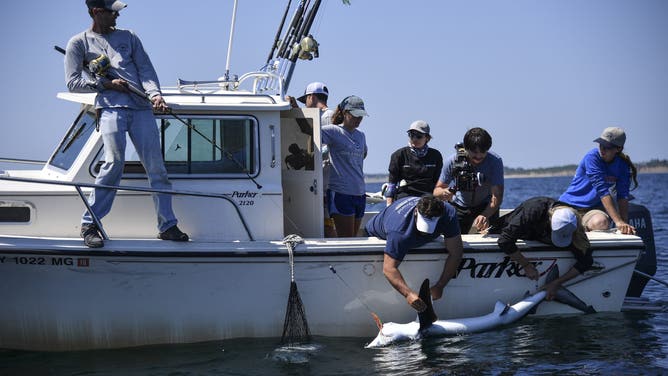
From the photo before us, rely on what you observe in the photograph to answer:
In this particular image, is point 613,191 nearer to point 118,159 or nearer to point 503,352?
point 503,352

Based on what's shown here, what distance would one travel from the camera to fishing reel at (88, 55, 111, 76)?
6812 millimetres

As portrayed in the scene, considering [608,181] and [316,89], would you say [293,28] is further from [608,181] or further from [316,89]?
[608,181]

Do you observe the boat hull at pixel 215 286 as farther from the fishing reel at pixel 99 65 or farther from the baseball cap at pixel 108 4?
the baseball cap at pixel 108 4

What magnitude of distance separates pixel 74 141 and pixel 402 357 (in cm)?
374

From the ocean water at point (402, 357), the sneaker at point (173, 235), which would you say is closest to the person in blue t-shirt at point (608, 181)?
Result: the ocean water at point (402, 357)

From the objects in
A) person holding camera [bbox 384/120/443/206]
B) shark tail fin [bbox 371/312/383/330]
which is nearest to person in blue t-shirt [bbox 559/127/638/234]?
person holding camera [bbox 384/120/443/206]

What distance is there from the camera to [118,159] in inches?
281

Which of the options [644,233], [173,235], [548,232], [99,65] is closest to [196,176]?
[173,235]

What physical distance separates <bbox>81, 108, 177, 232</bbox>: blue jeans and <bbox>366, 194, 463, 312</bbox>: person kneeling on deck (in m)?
2.02

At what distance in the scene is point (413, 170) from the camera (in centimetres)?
849

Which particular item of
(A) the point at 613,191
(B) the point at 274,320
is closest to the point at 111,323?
(B) the point at 274,320

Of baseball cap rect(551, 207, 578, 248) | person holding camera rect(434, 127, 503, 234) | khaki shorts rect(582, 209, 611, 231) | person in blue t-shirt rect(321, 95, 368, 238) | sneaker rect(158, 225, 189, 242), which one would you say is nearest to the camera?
sneaker rect(158, 225, 189, 242)

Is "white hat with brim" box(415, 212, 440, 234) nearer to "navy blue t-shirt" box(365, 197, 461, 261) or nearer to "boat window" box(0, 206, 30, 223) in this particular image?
"navy blue t-shirt" box(365, 197, 461, 261)

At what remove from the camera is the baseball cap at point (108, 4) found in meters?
6.82
